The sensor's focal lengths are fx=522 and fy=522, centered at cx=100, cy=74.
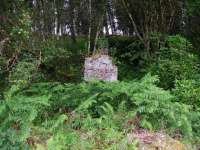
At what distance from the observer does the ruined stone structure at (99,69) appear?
10375 millimetres

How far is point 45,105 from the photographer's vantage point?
318 inches

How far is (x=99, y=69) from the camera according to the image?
10367 mm

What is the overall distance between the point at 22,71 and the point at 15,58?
0.33 m

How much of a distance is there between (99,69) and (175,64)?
6.75ft

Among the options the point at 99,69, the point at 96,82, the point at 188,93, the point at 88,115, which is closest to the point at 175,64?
the point at 188,93

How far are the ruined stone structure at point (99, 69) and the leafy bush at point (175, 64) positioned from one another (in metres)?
1.56

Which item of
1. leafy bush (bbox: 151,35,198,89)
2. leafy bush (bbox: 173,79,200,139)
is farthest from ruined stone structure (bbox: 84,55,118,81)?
leafy bush (bbox: 151,35,198,89)

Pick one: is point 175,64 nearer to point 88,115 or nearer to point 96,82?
point 96,82

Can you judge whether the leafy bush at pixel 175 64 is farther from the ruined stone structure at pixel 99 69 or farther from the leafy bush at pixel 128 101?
the leafy bush at pixel 128 101

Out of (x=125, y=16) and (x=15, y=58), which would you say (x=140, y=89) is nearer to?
(x=15, y=58)

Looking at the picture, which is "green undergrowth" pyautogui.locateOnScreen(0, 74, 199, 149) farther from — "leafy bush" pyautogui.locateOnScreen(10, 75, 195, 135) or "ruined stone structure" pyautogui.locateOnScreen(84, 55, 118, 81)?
"ruined stone structure" pyautogui.locateOnScreen(84, 55, 118, 81)

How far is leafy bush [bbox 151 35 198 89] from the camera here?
1143cm

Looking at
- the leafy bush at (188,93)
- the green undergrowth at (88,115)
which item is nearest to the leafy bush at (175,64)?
the leafy bush at (188,93)

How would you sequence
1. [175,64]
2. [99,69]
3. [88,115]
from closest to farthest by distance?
[88,115] → [99,69] → [175,64]
